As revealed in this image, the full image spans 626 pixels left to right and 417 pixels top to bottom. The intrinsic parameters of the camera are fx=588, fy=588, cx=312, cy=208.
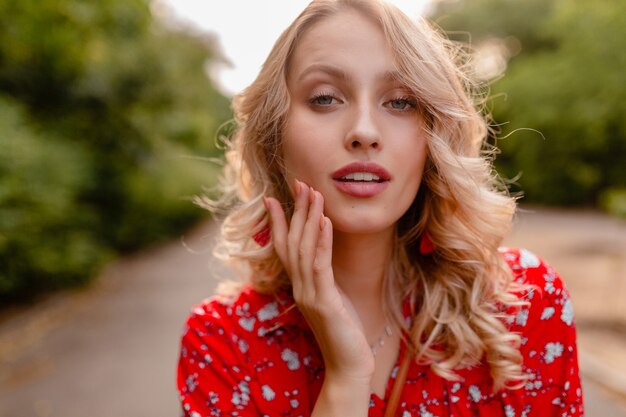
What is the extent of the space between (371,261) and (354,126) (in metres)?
0.51

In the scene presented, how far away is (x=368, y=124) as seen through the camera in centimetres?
156

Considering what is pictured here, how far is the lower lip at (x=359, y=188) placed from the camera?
158 cm

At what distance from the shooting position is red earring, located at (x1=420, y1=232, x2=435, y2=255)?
1.91 metres

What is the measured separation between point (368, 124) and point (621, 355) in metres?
5.66

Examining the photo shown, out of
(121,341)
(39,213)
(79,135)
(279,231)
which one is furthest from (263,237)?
(79,135)

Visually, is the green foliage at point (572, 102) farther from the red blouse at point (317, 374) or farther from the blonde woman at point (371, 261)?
the red blouse at point (317, 374)

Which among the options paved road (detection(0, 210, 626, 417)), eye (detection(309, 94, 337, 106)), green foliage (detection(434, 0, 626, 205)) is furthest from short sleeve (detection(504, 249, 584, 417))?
paved road (detection(0, 210, 626, 417))

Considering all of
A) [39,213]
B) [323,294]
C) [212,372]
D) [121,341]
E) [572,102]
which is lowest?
[212,372]

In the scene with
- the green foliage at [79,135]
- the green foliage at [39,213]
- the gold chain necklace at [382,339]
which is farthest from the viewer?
the green foliage at [79,135]

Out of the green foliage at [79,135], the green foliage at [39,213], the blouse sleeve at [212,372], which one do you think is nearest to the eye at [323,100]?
the blouse sleeve at [212,372]

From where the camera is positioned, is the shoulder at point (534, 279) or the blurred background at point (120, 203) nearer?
the shoulder at point (534, 279)

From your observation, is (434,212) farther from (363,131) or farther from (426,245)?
(363,131)

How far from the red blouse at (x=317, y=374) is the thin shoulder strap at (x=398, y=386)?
0.10 feet

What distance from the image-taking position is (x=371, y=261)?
189cm
